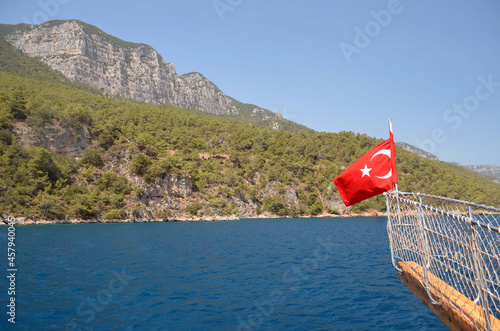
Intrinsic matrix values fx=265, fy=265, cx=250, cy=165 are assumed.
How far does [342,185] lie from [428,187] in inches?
4769

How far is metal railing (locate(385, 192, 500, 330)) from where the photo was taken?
5.09 meters

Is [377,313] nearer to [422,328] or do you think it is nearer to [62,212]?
[422,328]

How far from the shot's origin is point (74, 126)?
77.8 meters

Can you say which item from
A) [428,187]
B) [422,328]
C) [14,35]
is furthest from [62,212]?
[14,35]

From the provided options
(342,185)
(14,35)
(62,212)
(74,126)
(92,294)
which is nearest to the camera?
(342,185)

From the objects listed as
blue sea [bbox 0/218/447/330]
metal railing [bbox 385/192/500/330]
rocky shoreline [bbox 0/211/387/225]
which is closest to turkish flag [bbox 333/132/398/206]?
metal railing [bbox 385/192/500/330]
